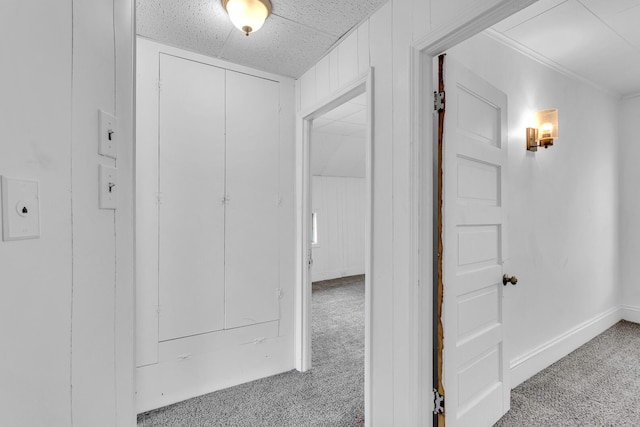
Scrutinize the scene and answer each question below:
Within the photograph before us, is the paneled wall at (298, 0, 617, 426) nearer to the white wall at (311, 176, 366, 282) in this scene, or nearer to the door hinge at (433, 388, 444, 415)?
the door hinge at (433, 388, 444, 415)

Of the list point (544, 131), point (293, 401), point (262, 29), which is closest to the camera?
point (262, 29)

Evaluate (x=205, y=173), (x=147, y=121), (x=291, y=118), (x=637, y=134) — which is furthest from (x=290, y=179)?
(x=637, y=134)

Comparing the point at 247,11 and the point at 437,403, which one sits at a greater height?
the point at 247,11

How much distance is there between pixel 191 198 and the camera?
224cm

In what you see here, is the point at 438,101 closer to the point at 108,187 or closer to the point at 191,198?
the point at 108,187

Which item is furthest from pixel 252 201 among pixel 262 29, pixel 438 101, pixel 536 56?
pixel 536 56

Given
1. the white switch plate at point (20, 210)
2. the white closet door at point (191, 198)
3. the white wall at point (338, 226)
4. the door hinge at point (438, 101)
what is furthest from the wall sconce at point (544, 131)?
the white wall at point (338, 226)

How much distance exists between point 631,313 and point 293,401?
13.2ft

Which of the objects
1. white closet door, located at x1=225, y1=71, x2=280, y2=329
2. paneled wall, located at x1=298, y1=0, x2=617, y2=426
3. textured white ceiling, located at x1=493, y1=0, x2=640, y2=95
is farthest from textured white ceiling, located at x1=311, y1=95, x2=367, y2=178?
paneled wall, located at x1=298, y1=0, x2=617, y2=426

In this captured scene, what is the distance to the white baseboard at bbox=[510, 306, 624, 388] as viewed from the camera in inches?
90.3

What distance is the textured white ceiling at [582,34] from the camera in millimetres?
1922

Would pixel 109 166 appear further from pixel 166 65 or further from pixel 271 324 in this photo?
pixel 271 324

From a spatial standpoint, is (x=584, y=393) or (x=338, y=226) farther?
(x=338, y=226)

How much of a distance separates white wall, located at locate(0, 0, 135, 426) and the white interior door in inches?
54.7
